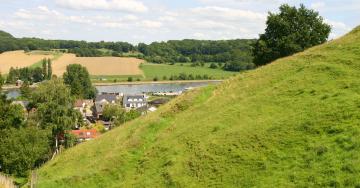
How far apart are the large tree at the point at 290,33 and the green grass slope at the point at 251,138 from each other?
538 inches

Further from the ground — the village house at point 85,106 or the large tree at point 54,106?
the large tree at point 54,106

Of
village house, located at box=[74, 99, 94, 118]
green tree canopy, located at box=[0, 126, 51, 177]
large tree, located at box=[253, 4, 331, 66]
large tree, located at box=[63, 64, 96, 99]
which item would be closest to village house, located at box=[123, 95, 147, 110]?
village house, located at box=[74, 99, 94, 118]

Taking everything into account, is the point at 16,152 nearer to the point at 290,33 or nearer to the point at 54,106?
the point at 54,106

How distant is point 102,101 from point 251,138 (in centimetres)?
12291

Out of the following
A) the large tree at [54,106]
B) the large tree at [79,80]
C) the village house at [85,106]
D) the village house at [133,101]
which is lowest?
the village house at [85,106]

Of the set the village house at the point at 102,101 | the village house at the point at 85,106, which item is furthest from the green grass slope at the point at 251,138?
the village house at the point at 85,106

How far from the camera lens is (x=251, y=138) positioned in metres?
22.7

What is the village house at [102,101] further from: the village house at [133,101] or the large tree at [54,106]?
the large tree at [54,106]

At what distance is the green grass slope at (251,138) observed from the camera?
62.6 ft

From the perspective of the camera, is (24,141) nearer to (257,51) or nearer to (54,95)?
(54,95)

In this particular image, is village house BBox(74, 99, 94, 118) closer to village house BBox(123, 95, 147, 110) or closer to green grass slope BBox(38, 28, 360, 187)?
village house BBox(123, 95, 147, 110)

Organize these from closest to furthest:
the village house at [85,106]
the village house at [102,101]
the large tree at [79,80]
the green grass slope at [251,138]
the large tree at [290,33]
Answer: the green grass slope at [251,138], the large tree at [290,33], the village house at [102,101], the village house at [85,106], the large tree at [79,80]

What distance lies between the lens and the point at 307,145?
20250 mm

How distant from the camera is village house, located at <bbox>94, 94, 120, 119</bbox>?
13475 cm
